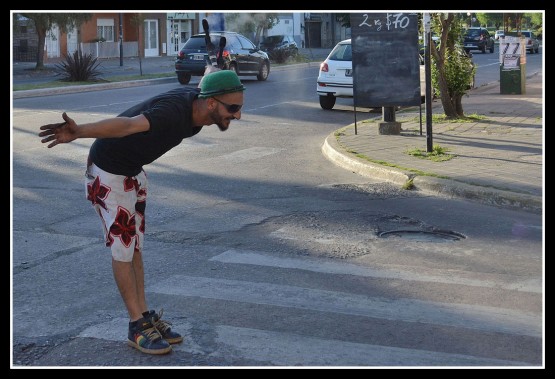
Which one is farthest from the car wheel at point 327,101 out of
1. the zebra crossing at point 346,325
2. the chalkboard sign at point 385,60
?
the zebra crossing at point 346,325

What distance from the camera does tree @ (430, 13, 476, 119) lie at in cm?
1639

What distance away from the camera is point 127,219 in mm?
4996

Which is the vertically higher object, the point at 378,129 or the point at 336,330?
the point at 378,129

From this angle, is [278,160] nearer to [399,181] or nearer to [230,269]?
[399,181]

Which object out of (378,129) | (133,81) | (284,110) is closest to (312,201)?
(378,129)

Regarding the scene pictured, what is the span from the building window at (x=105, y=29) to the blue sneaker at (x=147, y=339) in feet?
163

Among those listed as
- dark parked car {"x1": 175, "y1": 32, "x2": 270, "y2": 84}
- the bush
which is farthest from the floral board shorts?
the bush

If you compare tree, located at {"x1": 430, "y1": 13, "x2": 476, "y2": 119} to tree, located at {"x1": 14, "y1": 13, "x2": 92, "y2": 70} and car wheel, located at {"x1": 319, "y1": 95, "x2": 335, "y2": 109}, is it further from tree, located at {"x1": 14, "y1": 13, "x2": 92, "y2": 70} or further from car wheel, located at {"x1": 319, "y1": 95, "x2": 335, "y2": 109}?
tree, located at {"x1": 14, "y1": 13, "x2": 92, "y2": 70}

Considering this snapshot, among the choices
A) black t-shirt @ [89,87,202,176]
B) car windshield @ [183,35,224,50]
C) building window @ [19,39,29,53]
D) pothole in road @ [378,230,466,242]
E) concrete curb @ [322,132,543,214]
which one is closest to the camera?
black t-shirt @ [89,87,202,176]

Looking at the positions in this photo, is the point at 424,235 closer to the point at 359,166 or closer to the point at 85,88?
the point at 359,166

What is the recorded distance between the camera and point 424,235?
798 cm

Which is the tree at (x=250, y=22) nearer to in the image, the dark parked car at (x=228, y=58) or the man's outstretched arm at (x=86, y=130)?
the dark parked car at (x=228, y=58)

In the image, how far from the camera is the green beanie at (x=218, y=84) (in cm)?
479

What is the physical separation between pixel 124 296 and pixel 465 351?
75.8 inches
